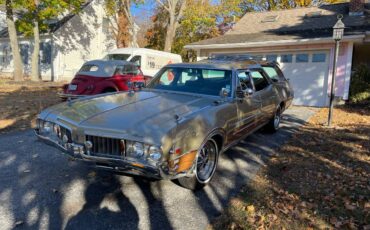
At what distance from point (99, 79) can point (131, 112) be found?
20.1ft

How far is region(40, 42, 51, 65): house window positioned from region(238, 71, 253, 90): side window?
815 inches

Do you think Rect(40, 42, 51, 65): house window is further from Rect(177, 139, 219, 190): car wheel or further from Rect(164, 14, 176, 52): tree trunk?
Rect(177, 139, 219, 190): car wheel

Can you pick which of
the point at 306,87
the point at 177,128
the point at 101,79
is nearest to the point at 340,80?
the point at 306,87

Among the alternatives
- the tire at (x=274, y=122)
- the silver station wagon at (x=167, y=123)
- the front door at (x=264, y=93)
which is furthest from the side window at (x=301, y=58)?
the silver station wagon at (x=167, y=123)

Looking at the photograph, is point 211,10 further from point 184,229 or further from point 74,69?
point 184,229

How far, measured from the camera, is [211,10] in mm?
24641

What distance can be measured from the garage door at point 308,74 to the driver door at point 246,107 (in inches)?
302

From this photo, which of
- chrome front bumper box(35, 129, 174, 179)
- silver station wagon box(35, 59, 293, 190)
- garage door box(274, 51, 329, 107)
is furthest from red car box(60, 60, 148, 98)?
garage door box(274, 51, 329, 107)

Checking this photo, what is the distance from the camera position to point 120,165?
3.22m

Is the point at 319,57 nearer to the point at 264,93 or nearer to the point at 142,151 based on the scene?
the point at 264,93

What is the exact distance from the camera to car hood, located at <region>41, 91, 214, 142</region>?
325cm

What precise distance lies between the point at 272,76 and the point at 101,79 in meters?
5.18

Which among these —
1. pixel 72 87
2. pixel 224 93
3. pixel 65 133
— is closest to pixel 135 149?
pixel 65 133

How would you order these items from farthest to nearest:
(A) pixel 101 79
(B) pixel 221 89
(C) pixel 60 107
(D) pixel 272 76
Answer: (A) pixel 101 79, (D) pixel 272 76, (B) pixel 221 89, (C) pixel 60 107
